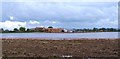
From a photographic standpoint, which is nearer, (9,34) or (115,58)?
(115,58)

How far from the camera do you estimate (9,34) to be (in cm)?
4453

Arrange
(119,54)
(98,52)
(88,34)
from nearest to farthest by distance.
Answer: (119,54), (98,52), (88,34)

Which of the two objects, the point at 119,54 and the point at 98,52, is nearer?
the point at 119,54

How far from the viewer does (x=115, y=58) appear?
23016mm

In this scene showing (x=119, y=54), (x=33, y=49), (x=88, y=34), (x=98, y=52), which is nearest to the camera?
(x=119, y=54)

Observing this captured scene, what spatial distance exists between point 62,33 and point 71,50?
55.7ft

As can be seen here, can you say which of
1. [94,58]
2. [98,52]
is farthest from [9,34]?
[94,58]

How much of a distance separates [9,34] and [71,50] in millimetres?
17899

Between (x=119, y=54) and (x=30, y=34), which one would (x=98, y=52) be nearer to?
(x=119, y=54)

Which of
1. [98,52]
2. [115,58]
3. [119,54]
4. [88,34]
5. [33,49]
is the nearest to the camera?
[115,58]

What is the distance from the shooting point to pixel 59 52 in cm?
2703

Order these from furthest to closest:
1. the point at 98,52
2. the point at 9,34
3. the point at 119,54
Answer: the point at 9,34 → the point at 98,52 → the point at 119,54

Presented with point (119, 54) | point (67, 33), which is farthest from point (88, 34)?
point (119, 54)

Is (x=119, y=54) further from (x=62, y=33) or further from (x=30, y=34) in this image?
(x=30, y=34)
